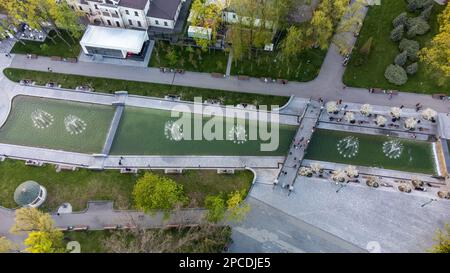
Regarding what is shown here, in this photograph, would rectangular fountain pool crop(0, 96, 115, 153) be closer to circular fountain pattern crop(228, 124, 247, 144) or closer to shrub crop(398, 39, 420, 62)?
circular fountain pattern crop(228, 124, 247, 144)

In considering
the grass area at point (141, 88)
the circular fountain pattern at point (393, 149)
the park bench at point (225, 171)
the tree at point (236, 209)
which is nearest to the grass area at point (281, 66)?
the grass area at point (141, 88)

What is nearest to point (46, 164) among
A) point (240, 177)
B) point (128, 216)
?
point (128, 216)

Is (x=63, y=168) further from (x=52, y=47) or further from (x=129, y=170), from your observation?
(x=52, y=47)

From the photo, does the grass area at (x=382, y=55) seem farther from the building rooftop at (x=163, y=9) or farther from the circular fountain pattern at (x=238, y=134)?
the building rooftop at (x=163, y=9)

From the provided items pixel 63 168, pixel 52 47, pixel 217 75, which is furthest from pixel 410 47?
pixel 52 47

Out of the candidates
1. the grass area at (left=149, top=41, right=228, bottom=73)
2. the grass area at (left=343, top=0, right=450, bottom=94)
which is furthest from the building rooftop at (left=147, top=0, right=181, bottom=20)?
the grass area at (left=343, top=0, right=450, bottom=94)
